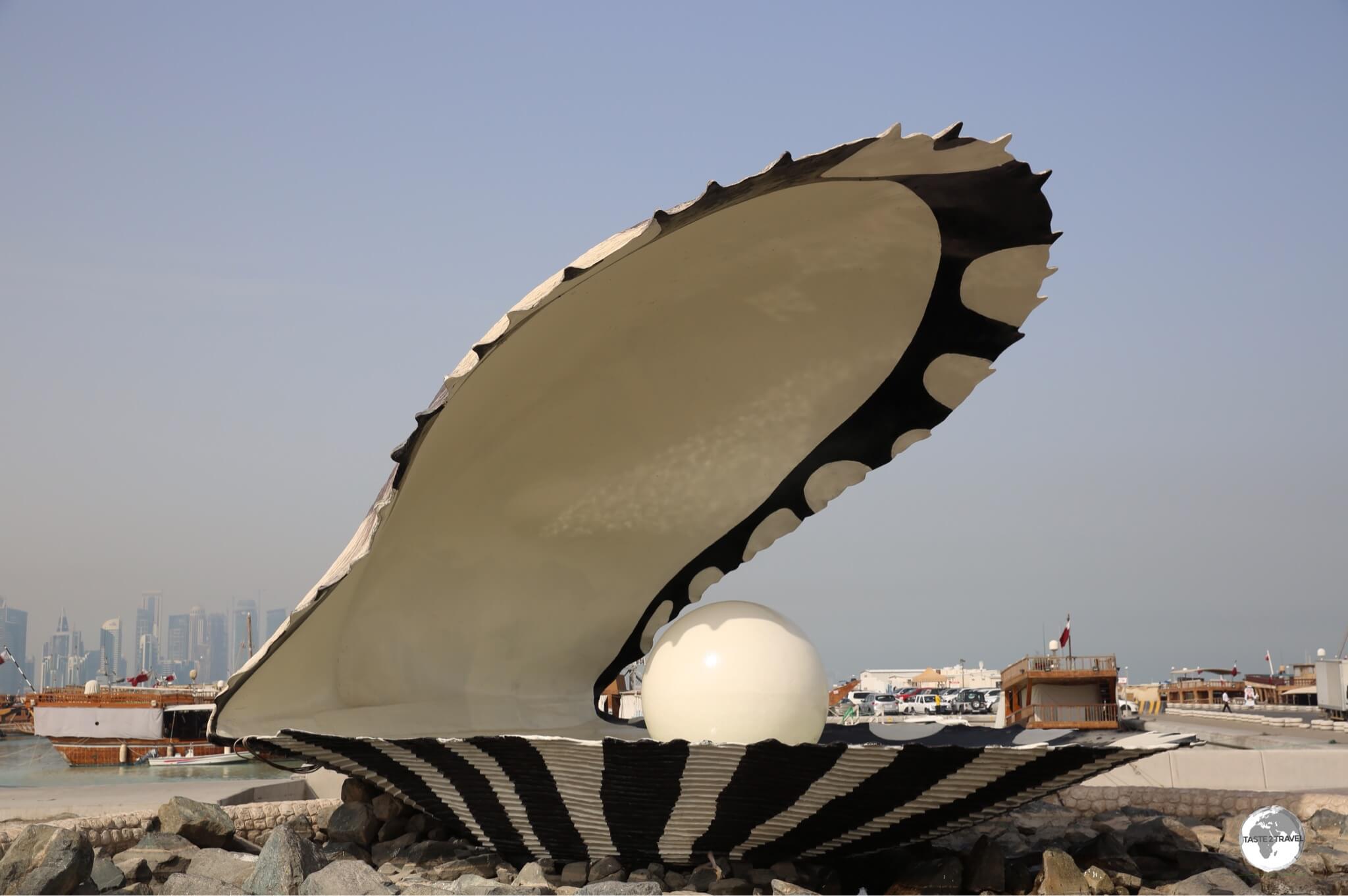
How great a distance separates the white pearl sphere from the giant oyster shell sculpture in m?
0.54

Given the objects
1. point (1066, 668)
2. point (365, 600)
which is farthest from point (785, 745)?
point (1066, 668)

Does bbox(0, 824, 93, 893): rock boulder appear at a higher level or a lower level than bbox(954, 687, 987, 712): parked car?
higher

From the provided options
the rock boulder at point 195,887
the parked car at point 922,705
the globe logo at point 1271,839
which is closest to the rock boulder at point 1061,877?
the globe logo at point 1271,839

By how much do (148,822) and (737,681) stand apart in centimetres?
452

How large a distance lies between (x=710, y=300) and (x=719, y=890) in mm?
4202

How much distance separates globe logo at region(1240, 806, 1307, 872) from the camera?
7.53 meters

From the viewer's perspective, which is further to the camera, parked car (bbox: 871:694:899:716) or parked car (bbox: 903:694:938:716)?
parked car (bbox: 903:694:938:716)

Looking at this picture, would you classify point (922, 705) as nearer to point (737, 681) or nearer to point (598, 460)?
point (598, 460)

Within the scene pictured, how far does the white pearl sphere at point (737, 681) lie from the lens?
681cm

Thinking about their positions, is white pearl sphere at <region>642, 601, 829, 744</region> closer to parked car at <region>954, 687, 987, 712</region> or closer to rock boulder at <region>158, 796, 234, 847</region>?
rock boulder at <region>158, 796, 234, 847</region>

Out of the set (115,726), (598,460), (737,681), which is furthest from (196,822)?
(115,726)

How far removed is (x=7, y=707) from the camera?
2783 inches

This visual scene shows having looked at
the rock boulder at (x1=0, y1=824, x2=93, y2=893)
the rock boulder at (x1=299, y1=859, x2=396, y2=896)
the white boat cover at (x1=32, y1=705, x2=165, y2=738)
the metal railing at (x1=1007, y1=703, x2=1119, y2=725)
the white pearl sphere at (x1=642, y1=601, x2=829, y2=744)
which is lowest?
the white boat cover at (x1=32, y1=705, x2=165, y2=738)

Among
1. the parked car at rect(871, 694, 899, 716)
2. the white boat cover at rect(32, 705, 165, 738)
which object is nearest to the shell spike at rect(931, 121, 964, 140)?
the parked car at rect(871, 694, 899, 716)
